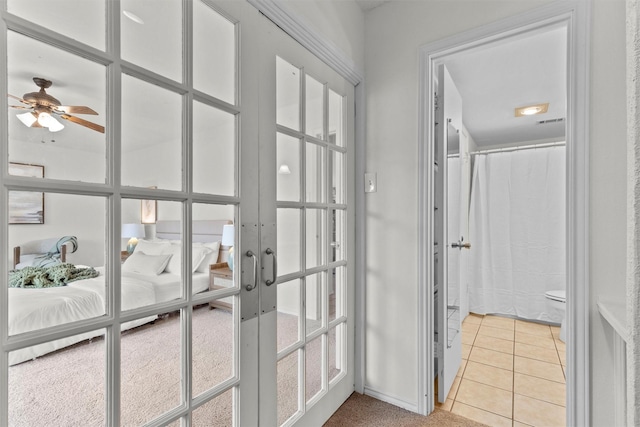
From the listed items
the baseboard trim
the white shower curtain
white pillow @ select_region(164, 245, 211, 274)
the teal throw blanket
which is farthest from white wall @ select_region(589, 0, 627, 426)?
the white shower curtain

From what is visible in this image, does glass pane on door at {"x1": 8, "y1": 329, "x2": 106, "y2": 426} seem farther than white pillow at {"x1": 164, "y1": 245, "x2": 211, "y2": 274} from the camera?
No

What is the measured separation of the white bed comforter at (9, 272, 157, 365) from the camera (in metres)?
0.69

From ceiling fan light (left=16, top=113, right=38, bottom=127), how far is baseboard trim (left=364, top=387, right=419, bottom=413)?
2.13m

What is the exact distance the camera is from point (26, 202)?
2.31ft

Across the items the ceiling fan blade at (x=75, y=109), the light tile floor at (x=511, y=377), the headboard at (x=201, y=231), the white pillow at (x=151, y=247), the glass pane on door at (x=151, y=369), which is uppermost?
the ceiling fan blade at (x=75, y=109)

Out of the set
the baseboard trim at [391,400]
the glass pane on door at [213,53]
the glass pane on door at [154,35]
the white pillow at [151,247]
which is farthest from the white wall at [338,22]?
the baseboard trim at [391,400]

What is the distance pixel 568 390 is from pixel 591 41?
1641 mm

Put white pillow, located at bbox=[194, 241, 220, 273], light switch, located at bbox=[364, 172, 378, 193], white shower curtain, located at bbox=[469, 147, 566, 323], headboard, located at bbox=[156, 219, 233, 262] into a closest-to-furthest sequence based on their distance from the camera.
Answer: headboard, located at bbox=[156, 219, 233, 262], white pillow, located at bbox=[194, 241, 220, 273], light switch, located at bbox=[364, 172, 378, 193], white shower curtain, located at bbox=[469, 147, 566, 323]

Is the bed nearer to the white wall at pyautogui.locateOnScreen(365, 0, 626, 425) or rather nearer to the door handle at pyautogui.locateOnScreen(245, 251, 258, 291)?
the door handle at pyautogui.locateOnScreen(245, 251, 258, 291)

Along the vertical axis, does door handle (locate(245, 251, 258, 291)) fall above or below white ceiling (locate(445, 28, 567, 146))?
below

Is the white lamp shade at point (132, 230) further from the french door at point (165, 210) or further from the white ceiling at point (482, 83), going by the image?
the white ceiling at point (482, 83)

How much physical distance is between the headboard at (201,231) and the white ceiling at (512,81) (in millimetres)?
1695

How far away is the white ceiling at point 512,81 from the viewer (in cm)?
210

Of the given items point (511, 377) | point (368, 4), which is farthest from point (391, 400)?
point (368, 4)
